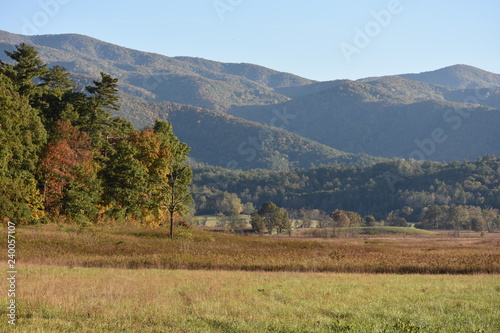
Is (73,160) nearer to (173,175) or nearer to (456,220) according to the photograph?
(173,175)

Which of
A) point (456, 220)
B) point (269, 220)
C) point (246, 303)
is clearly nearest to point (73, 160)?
point (246, 303)

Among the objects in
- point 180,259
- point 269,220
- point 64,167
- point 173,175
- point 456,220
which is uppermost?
point 64,167

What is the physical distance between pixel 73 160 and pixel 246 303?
47330 mm

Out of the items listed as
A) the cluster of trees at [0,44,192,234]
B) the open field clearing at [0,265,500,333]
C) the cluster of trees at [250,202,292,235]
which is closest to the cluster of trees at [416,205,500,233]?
the cluster of trees at [250,202,292,235]

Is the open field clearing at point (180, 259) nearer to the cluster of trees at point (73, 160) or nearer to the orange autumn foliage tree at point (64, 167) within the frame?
the cluster of trees at point (73, 160)

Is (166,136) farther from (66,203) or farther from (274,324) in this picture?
(274,324)

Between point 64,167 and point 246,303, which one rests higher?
point 64,167

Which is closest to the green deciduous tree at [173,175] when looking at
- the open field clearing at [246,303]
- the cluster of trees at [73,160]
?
the cluster of trees at [73,160]

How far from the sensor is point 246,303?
20188mm

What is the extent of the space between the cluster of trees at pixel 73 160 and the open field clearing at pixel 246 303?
28.9 metres

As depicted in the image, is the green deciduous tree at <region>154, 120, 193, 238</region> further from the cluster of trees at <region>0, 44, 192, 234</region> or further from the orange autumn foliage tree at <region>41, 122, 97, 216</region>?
the orange autumn foliage tree at <region>41, 122, 97, 216</region>

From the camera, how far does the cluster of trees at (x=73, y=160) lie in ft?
179

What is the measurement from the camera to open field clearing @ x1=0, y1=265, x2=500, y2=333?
1496 cm

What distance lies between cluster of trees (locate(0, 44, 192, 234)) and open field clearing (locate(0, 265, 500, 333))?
28950 mm
